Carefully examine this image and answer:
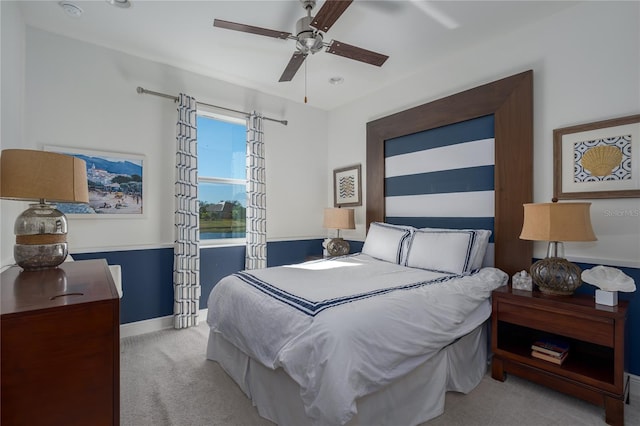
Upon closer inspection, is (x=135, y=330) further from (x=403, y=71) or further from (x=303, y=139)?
(x=403, y=71)

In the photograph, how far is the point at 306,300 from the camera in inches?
71.3

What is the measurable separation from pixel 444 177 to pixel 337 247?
1.58m

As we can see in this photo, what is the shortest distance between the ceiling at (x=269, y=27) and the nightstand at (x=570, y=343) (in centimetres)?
230

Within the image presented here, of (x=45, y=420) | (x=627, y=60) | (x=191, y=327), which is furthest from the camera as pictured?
(x=191, y=327)

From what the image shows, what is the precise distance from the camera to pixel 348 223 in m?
3.98

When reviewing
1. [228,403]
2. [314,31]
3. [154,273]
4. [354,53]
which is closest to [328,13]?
[314,31]

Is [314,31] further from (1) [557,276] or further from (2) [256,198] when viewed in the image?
(1) [557,276]

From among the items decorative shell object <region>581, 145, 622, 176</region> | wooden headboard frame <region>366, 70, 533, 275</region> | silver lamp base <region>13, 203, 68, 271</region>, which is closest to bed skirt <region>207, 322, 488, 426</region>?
wooden headboard frame <region>366, 70, 533, 275</region>

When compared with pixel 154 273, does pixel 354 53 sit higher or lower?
higher

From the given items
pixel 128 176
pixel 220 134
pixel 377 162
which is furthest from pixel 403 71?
pixel 128 176

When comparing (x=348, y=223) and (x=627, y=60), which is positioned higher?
(x=627, y=60)

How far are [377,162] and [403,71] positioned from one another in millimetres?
1104

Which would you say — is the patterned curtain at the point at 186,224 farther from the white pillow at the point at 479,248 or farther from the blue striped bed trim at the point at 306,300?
the white pillow at the point at 479,248

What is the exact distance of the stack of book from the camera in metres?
2.10
